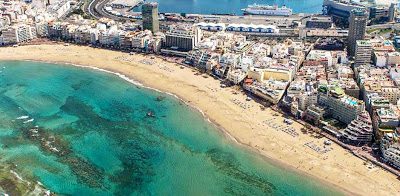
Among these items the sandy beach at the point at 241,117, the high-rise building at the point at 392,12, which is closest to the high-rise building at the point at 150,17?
the sandy beach at the point at 241,117

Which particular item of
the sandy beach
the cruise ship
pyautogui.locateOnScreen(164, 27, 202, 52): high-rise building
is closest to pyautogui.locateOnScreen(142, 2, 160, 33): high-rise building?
pyautogui.locateOnScreen(164, 27, 202, 52): high-rise building

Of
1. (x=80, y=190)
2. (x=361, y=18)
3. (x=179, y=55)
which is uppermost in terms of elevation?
(x=361, y=18)

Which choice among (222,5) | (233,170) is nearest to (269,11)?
(222,5)

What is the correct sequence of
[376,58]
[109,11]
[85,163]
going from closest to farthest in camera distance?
[85,163] < [376,58] < [109,11]

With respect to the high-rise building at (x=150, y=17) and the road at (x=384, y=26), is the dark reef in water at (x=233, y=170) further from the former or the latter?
the road at (x=384, y=26)

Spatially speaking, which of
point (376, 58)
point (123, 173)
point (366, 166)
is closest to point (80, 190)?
point (123, 173)

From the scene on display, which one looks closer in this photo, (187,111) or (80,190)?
(80,190)

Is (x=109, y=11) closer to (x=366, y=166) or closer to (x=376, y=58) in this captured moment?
(x=376, y=58)
